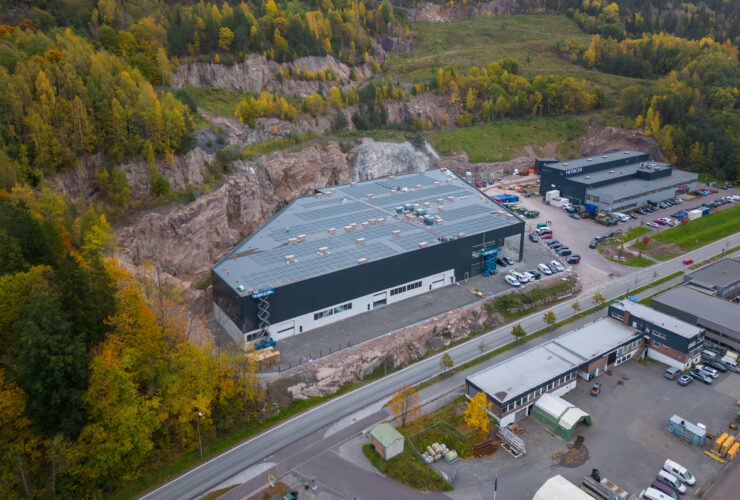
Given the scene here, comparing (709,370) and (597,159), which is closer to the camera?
(709,370)

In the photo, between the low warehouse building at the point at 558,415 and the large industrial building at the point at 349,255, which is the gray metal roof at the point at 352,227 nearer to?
the large industrial building at the point at 349,255

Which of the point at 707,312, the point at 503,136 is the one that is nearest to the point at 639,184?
the point at 503,136

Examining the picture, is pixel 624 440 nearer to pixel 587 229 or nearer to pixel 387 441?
pixel 387 441

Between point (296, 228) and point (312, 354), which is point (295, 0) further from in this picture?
point (312, 354)

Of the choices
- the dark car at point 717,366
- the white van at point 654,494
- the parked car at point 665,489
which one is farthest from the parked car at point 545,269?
the white van at point 654,494

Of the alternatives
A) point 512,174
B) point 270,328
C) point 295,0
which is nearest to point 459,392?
point 270,328

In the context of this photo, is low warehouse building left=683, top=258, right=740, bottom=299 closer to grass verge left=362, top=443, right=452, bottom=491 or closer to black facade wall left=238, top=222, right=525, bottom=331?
A: black facade wall left=238, top=222, right=525, bottom=331
